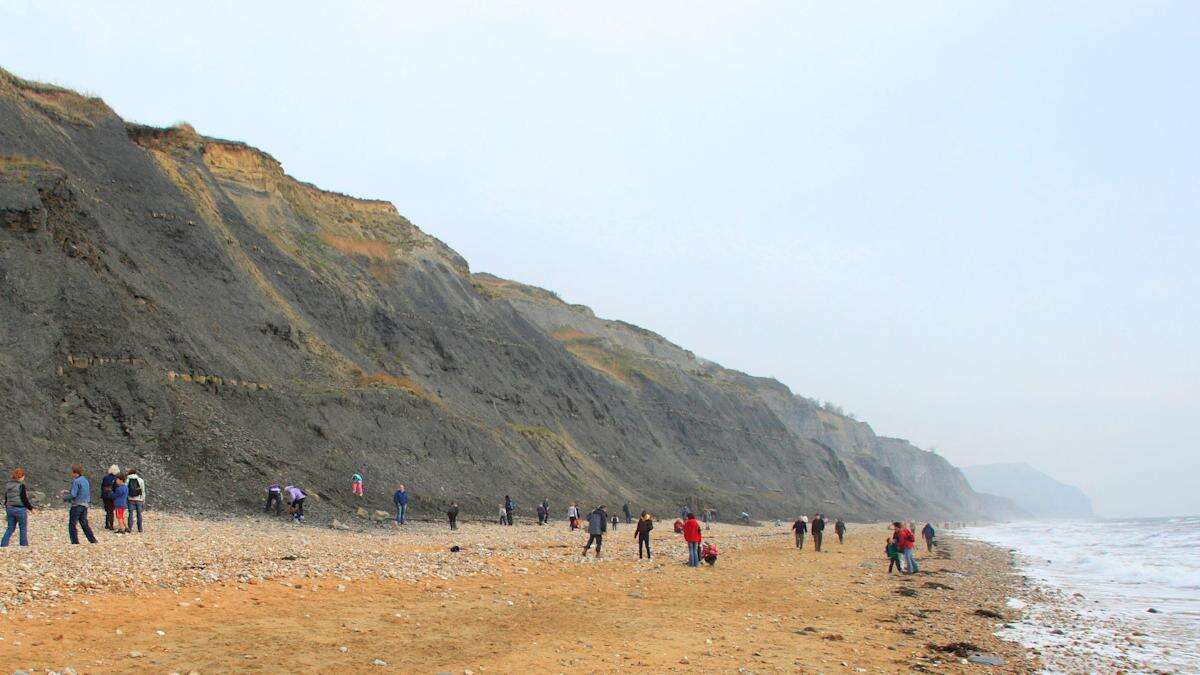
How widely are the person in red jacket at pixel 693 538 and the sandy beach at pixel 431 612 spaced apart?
0.42 m

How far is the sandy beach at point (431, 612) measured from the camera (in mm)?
9148

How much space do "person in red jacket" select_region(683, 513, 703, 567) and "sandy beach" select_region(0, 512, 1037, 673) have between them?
42cm

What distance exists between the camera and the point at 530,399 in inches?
2218

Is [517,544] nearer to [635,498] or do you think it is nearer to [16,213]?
[16,213]

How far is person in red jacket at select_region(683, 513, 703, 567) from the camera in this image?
69.7 feet

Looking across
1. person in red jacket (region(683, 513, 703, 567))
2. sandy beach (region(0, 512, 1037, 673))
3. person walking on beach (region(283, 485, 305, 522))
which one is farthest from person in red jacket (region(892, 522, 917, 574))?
person walking on beach (region(283, 485, 305, 522))

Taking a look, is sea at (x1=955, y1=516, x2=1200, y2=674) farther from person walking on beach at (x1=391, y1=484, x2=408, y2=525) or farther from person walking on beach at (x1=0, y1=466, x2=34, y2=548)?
person walking on beach at (x1=391, y1=484, x2=408, y2=525)

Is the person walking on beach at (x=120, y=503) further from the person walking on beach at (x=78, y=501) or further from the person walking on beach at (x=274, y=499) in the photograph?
the person walking on beach at (x=274, y=499)

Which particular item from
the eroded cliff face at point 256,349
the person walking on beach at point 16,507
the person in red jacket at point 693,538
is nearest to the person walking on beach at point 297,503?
the eroded cliff face at point 256,349

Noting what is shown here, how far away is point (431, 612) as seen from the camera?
12.2 metres

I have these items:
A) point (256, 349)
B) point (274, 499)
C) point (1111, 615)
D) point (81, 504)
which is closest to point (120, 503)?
point (81, 504)

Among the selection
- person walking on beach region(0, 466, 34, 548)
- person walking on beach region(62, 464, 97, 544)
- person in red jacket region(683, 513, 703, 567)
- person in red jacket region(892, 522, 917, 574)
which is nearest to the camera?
person walking on beach region(0, 466, 34, 548)

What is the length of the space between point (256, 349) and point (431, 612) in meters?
27.0

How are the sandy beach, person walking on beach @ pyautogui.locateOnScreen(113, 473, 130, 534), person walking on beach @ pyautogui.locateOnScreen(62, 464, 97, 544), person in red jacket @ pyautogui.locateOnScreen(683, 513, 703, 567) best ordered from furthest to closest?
person in red jacket @ pyautogui.locateOnScreen(683, 513, 703, 567), person walking on beach @ pyautogui.locateOnScreen(113, 473, 130, 534), person walking on beach @ pyautogui.locateOnScreen(62, 464, 97, 544), the sandy beach
